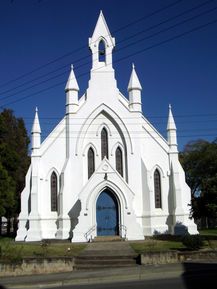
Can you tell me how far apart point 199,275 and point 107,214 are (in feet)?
50.9

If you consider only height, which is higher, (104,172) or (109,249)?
(104,172)

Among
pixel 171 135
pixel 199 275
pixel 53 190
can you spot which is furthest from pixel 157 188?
pixel 199 275

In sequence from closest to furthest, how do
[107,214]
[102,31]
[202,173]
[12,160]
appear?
[107,214] → [102,31] → [12,160] → [202,173]

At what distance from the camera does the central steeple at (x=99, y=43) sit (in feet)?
119

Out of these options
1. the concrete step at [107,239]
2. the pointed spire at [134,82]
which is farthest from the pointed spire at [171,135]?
the concrete step at [107,239]

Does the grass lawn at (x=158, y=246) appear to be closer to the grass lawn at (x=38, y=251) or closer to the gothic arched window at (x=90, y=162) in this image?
the grass lawn at (x=38, y=251)

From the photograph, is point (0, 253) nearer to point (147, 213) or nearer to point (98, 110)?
point (147, 213)

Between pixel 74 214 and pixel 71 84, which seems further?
pixel 71 84

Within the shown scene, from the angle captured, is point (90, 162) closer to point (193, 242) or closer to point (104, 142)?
point (104, 142)

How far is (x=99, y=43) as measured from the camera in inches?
1463

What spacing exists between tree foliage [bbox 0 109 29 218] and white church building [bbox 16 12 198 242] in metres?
1.54

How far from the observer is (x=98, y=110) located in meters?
34.6

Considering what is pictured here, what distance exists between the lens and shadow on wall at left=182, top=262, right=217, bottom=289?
1481cm

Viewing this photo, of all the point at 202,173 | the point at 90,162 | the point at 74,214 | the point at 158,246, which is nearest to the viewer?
the point at 158,246
